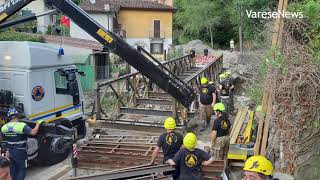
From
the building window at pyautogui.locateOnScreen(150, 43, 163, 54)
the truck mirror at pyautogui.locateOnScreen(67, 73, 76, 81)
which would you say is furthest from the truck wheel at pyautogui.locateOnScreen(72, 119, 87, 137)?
the building window at pyautogui.locateOnScreen(150, 43, 163, 54)

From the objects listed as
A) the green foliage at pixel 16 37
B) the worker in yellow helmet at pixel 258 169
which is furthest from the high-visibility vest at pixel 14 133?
the green foliage at pixel 16 37

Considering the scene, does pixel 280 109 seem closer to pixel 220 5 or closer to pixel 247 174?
pixel 247 174

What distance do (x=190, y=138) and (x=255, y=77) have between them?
213cm

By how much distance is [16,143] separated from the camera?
720 cm

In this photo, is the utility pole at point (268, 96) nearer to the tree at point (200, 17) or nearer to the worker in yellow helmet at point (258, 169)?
the worker in yellow helmet at point (258, 169)

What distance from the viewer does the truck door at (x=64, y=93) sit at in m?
9.13

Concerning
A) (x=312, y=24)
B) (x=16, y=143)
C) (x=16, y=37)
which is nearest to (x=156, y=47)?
(x=16, y=37)

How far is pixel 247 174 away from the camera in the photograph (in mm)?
3977

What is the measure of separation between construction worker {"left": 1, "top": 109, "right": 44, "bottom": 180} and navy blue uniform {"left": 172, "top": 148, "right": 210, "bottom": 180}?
284 cm

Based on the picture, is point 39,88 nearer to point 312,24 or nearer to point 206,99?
point 206,99

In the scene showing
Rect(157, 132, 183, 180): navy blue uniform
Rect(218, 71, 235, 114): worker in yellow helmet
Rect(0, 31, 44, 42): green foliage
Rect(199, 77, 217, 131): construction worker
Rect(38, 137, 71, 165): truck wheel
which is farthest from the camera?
Rect(0, 31, 44, 42): green foliage

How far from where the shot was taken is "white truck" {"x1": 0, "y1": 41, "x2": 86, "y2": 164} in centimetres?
842

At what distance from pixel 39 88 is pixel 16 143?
5.76ft

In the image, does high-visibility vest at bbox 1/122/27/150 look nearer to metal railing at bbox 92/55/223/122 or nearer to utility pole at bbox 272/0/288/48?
metal railing at bbox 92/55/223/122
